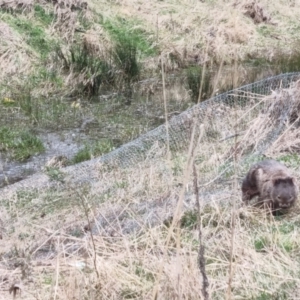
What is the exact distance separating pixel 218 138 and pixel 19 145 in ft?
9.16

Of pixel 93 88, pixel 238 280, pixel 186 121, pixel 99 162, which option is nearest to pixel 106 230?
pixel 238 280

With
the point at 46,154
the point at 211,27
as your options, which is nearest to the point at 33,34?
the point at 211,27

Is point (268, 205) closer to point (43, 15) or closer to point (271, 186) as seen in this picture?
point (271, 186)

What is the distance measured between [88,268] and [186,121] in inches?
163

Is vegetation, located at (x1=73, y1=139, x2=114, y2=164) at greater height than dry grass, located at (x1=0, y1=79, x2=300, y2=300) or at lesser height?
lesser

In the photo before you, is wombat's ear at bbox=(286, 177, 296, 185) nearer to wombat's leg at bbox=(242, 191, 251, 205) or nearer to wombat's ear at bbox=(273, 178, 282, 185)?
wombat's ear at bbox=(273, 178, 282, 185)

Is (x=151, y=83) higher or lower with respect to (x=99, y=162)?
lower

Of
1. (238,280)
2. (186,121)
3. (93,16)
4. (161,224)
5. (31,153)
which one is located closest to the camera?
(238,280)

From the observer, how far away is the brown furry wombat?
4723mm

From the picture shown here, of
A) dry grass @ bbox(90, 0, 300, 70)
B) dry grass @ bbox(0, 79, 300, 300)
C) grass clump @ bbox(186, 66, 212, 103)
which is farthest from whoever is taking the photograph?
dry grass @ bbox(90, 0, 300, 70)

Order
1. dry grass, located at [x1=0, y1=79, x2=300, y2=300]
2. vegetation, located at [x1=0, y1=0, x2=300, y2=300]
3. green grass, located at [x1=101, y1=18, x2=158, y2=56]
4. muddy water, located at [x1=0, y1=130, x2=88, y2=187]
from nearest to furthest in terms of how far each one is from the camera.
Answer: dry grass, located at [x1=0, y1=79, x2=300, y2=300] < vegetation, located at [x1=0, y1=0, x2=300, y2=300] < muddy water, located at [x1=0, y1=130, x2=88, y2=187] < green grass, located at [x1=101, y1=18, x2=158, y2=56]

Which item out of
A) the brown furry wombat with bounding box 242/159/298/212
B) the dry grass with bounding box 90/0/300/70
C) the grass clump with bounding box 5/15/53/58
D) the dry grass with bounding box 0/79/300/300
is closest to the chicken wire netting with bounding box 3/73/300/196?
the dry grass with bounding box 0/79/300/300

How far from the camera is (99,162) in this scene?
6738 millimetres

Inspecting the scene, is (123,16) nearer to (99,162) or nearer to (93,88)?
(93,88)
